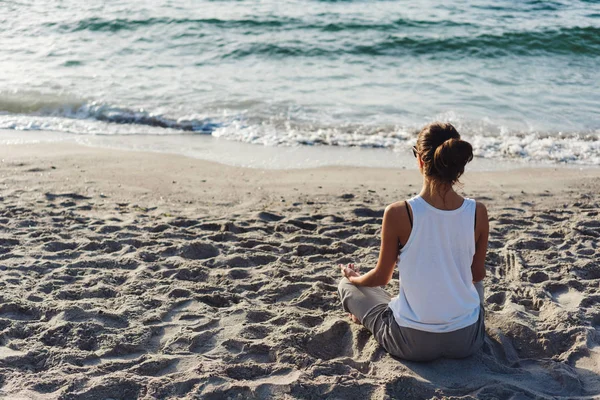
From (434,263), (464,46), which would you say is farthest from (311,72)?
(434,263)

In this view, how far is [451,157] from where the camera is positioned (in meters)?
2.79

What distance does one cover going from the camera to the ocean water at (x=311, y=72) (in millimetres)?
8312

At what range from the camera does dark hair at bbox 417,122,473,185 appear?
109 inches

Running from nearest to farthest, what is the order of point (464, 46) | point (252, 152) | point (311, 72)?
1. point (252, 152)
2. point (311, 72)
3. point (464, 46)

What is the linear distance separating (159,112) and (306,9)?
707cm

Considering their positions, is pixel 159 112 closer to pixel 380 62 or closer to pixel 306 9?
pixel 380 62

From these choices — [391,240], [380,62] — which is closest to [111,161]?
[391,240]

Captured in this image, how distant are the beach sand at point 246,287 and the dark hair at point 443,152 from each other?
3.33 feet

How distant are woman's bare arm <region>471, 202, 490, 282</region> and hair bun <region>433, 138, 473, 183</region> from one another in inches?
12.5

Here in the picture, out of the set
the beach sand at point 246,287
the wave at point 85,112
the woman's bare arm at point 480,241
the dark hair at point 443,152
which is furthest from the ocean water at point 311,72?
the dark hair at point 443,152

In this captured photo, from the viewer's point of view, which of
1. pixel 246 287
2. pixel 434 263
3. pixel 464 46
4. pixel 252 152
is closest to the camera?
pixel 434 263

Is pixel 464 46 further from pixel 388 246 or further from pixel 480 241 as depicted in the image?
pixel 388 246

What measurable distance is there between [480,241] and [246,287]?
1567 mm

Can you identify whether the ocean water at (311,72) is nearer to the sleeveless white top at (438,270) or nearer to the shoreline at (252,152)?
the shoreline at (252,152)
